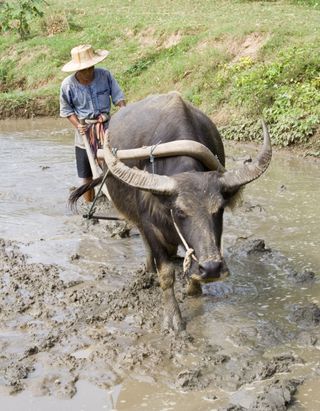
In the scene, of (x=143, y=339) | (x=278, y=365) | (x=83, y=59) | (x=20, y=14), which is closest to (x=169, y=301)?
(x=143, y=339)

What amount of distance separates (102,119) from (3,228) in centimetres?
153

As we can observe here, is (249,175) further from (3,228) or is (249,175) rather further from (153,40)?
(153,40)

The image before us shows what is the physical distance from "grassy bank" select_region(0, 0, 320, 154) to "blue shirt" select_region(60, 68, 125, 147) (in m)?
3.34

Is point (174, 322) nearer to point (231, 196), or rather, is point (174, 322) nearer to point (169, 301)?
point (169, 301)

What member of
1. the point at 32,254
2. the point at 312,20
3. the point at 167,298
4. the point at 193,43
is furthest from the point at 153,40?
the point at 167,298

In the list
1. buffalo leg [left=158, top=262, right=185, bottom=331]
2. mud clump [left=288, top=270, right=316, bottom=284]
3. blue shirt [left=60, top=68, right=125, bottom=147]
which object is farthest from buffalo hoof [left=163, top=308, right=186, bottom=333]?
blue shirt [left=60, top=68, right=125, bottom=147]

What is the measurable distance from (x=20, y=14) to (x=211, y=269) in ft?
49.0

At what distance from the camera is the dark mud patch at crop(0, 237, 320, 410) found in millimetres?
3465

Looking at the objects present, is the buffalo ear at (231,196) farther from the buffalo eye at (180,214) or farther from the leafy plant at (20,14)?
the leafy plant at (20,14)

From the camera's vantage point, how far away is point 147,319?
4.28 meters

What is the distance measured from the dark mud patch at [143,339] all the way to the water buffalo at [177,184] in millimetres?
237

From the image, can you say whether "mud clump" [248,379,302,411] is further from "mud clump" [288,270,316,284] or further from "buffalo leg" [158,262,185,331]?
"mud clump" [288,270,316,284]

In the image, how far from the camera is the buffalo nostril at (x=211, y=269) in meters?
3.41

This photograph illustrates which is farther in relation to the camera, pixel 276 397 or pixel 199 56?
pixel 199 56
